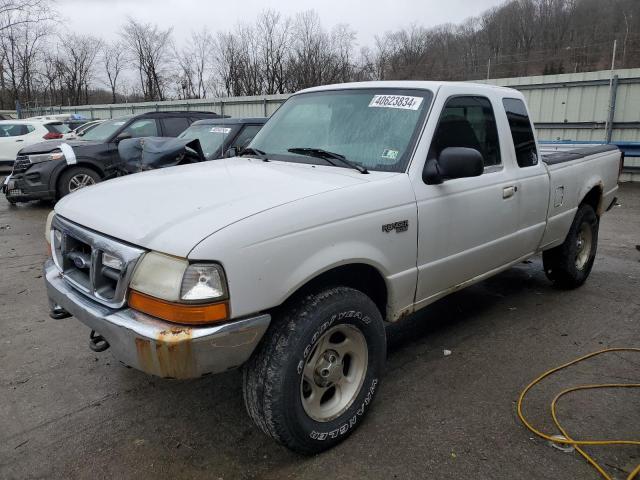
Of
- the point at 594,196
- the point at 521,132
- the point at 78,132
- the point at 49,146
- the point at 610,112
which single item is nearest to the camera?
the point at 521,132

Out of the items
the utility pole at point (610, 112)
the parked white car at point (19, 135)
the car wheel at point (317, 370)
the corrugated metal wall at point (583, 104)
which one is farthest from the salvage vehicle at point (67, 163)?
the utility pole at point (610, 112)

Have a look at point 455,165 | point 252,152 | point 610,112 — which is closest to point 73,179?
point 252,152

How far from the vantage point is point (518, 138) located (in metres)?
4.11

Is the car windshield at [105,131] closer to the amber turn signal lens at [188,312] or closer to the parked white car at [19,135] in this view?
the parked white car at [19,135]

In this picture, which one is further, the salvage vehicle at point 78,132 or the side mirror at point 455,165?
the salvage vehicle at point 78,132

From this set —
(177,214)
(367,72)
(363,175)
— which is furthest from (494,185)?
(367,72)

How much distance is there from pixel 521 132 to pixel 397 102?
4.60 ft

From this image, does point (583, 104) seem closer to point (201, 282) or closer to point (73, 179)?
point (73, 179)

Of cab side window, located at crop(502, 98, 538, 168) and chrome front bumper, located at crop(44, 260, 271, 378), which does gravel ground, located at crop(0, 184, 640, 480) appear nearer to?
chrome front bumper, located at crop(44, 260, 271, 378)

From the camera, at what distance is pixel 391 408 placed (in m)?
3.10

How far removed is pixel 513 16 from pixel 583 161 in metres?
37.5

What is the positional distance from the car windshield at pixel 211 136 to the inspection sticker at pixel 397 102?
472 cm

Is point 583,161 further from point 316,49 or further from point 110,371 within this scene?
point 316,49

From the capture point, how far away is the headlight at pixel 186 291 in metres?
2.13
